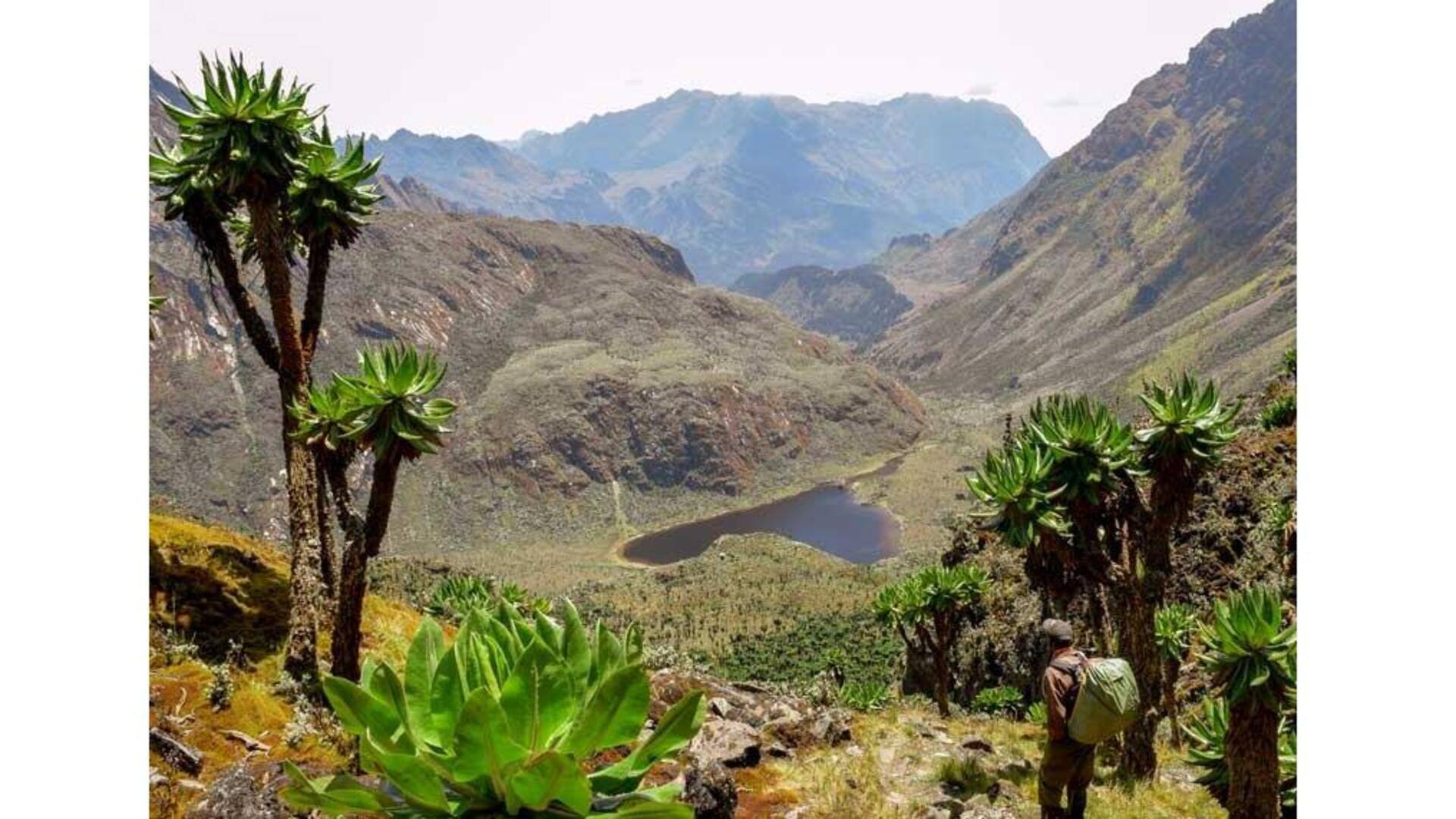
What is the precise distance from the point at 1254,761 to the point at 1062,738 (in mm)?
1926

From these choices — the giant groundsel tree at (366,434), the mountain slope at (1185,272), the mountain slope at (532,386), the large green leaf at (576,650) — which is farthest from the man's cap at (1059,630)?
the mountain slope at (1185,272)

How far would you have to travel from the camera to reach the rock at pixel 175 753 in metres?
6.34

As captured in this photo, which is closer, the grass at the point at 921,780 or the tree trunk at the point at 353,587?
the grass at the point at 921,780

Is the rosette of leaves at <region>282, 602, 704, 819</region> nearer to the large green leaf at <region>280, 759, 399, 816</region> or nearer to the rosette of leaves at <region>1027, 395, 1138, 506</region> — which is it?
the large green leaf at <region>280, 759, 399, 816</region>

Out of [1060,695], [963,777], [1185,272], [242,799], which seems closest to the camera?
[242,799]

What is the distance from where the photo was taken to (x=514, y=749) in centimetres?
238

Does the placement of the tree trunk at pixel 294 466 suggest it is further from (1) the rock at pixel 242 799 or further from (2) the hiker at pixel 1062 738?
(2) the hiker at pixel 1062 738

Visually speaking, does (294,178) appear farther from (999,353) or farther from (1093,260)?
(1093,260)

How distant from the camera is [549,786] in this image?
231cm

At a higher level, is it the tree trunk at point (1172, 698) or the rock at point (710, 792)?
the rock at point (710, 792)

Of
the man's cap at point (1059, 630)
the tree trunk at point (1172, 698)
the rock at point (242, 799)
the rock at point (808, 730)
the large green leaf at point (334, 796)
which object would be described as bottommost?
the tree trunk at point (1172, 698)

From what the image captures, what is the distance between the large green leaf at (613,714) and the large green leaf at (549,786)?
0.57ft

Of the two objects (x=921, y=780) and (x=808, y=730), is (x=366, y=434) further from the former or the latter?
(x=921, y=780)

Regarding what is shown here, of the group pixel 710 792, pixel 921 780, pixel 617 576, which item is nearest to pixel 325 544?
pixel 710 792
